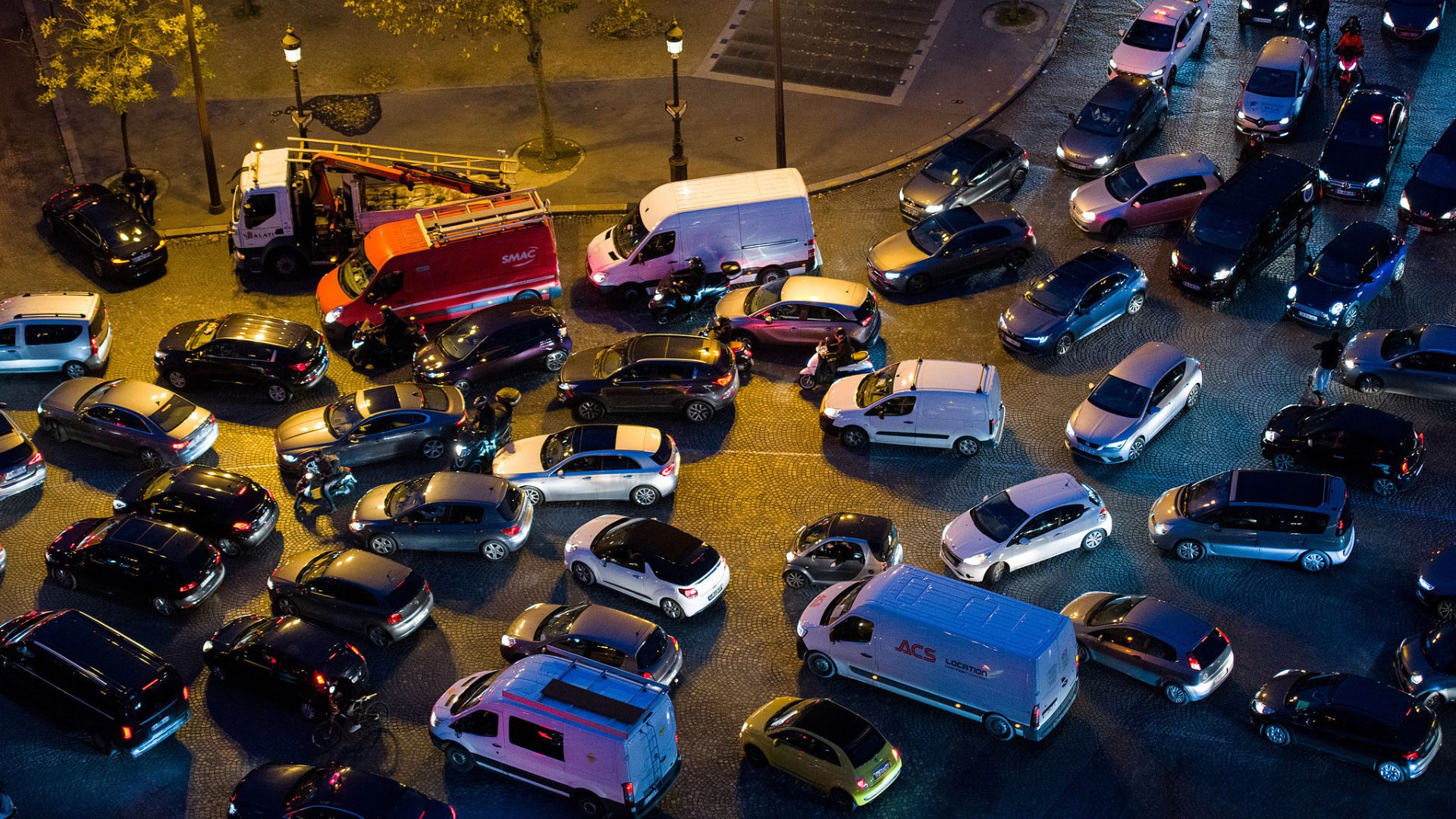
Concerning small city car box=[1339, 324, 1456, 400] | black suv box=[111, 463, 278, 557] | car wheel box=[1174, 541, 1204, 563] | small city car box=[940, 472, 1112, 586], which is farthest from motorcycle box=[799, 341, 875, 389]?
black suv box=[111, 463, 278, 557]

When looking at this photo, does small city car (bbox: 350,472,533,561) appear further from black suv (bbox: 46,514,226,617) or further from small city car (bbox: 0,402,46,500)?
small city car (bbox: 0,402,46,500)

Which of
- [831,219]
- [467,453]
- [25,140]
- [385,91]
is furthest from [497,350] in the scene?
[25,140]

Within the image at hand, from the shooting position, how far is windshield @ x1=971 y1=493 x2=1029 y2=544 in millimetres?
27250

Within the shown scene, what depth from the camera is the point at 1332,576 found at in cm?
2731

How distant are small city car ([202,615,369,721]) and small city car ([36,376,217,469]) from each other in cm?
619

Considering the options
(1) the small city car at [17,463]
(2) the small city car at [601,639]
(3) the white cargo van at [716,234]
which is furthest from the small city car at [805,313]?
(1) the small city car at [17,463]

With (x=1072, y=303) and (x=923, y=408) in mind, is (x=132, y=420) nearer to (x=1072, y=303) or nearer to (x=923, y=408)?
(x=923, y=408)

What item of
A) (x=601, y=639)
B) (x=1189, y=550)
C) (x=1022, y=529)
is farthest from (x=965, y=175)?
(x=601, y=639)

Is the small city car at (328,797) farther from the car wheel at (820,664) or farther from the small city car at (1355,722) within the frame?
the small city car at (1355,722)

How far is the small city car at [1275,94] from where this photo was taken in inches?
1566

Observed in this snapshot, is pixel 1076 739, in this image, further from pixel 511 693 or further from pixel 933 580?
pixel 511 693

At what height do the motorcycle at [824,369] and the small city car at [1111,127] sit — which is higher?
the small city car at [1111,127]

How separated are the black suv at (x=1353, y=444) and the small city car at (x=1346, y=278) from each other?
12.9ft

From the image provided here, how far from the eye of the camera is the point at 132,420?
3052 centimetres
